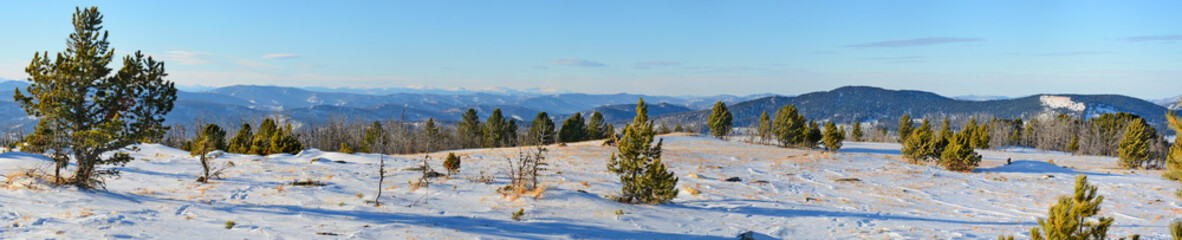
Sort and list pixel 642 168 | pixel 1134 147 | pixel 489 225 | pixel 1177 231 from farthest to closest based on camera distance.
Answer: pixel 1134 147 < pixel 642 168 < pixel 489 225 < pixel 1177 231

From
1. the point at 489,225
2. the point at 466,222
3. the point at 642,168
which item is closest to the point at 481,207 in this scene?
the point at 466,222

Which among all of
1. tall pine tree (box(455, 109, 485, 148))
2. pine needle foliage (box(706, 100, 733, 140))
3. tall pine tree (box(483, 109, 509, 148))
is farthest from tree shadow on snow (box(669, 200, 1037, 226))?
tall pine tree (box(455, 109, 485, 148))

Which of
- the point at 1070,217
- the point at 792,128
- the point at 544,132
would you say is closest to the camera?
the point at 1070,217

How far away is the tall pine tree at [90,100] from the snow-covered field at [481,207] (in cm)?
95

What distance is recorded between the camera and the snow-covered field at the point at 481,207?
798 cm

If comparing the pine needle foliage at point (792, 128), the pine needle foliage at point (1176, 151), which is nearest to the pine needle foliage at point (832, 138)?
the pine needle foliage at point (792, 128)

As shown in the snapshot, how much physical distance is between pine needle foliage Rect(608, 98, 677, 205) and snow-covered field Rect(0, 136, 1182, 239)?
454 millimetres

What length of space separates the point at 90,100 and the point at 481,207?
7.78m

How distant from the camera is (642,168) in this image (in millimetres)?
12156

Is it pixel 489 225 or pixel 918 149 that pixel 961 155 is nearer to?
pixel 918 149

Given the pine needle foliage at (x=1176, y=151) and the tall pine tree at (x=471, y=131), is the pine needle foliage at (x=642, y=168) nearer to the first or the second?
the pine needle foliage at (x=1176, y=151)

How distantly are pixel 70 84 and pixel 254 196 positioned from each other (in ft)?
12.0

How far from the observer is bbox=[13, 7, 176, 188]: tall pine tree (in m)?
8.98

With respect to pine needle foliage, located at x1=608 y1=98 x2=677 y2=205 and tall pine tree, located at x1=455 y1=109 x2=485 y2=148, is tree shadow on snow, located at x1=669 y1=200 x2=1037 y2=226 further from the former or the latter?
tall pine tree, located at x1=455 y1=109 x2=485 y2=148
